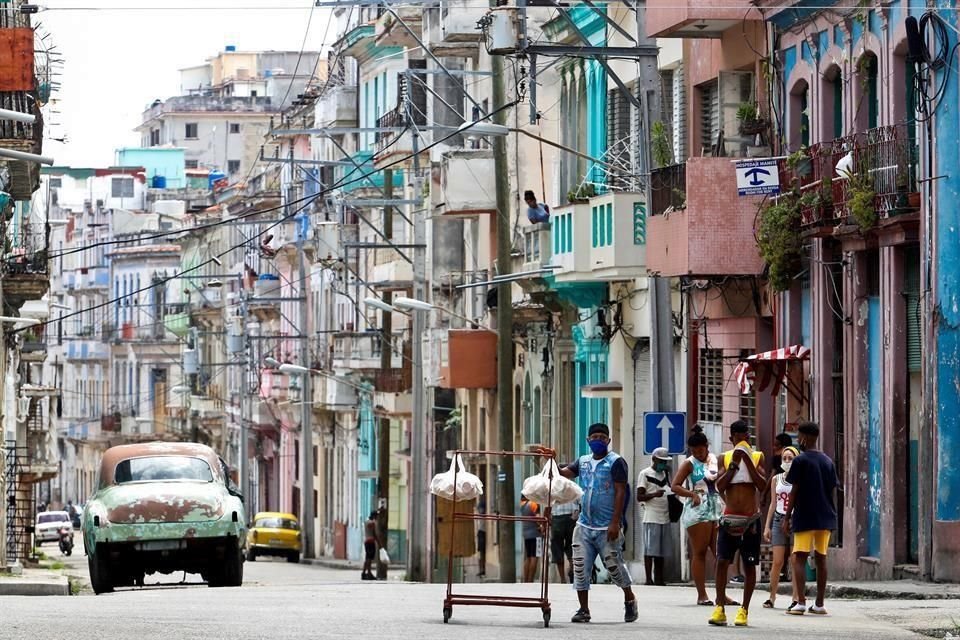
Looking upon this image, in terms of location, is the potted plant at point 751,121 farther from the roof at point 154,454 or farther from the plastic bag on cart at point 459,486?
the plastic bag on cart at point 459,486

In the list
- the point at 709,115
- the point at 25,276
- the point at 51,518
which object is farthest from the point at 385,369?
the point at 51,518

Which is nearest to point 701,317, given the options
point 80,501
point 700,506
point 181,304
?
point 700,506

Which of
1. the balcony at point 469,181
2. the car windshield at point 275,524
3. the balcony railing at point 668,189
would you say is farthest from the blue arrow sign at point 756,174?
the car windshield at point 275,524

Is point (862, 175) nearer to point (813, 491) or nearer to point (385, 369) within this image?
point (813, 491)

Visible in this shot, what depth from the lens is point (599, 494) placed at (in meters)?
20.9

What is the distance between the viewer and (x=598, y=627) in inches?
798

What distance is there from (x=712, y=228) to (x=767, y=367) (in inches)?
78.4

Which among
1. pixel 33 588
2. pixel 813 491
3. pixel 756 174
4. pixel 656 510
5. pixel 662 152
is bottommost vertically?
pixel 33 588

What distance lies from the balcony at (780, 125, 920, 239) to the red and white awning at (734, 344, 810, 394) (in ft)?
6.61

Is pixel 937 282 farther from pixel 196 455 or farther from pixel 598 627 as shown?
pixel 196 455

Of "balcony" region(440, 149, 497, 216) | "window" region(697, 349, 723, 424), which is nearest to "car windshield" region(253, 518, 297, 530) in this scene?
"balcony" region(440, 149, 497, 216)

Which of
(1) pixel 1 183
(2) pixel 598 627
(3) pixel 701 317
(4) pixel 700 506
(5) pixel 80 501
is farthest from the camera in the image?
(5) pixel 80 501

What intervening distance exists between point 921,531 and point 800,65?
7.78 meters

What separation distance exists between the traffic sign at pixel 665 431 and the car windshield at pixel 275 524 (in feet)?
121
